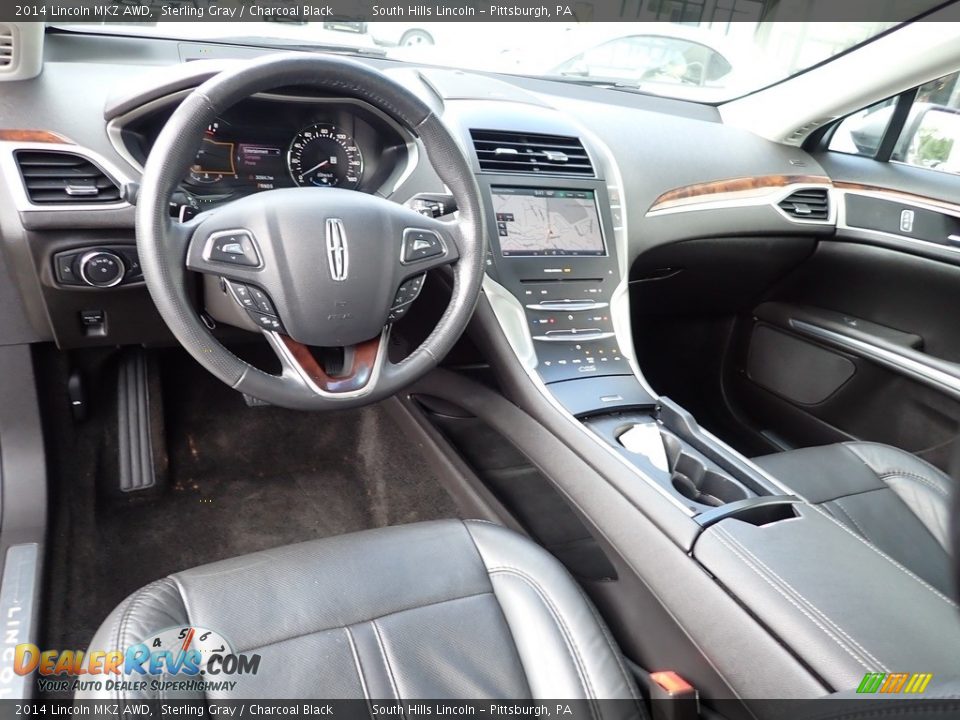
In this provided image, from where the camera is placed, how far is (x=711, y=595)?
103cm

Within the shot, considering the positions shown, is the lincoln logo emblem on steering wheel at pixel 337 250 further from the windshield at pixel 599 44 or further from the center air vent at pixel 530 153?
the windshield at pixel 599 44

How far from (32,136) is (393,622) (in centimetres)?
103

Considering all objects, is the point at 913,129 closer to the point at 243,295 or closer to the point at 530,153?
the point at 530,153

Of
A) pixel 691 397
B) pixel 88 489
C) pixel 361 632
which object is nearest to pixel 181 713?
pixel 361 632

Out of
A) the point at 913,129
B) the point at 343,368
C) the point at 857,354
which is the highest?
the point at 913,129

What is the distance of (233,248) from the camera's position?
1.07 meters

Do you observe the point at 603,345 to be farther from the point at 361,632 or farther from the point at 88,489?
the point at 88,489

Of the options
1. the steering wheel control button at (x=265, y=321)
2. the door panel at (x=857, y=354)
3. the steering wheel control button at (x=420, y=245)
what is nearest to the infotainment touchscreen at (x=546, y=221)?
the steering wheel control button at (x=420, y=245)

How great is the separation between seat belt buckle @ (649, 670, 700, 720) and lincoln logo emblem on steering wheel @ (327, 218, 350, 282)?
76 cm

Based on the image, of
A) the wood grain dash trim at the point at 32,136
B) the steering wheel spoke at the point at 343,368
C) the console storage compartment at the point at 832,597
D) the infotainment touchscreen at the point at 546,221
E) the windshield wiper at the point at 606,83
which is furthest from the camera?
the windshield wiper at the point at 606,83

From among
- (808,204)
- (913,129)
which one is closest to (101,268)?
(808,204)

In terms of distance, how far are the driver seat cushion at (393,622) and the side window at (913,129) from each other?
1713mm

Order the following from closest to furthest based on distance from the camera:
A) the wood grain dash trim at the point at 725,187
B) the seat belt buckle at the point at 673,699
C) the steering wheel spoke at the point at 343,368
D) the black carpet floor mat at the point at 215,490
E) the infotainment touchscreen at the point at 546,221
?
1. the seat belt buckle at the point at 673,699
2. the steering wheel spoke at the point at 343,368
3. the infotainment touchscreen at the point at 546,221
4. the black carpet floor mat at the point at 215,490
5. the wood grain dash trim at the point at 725,187

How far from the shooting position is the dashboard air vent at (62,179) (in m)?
1.27
